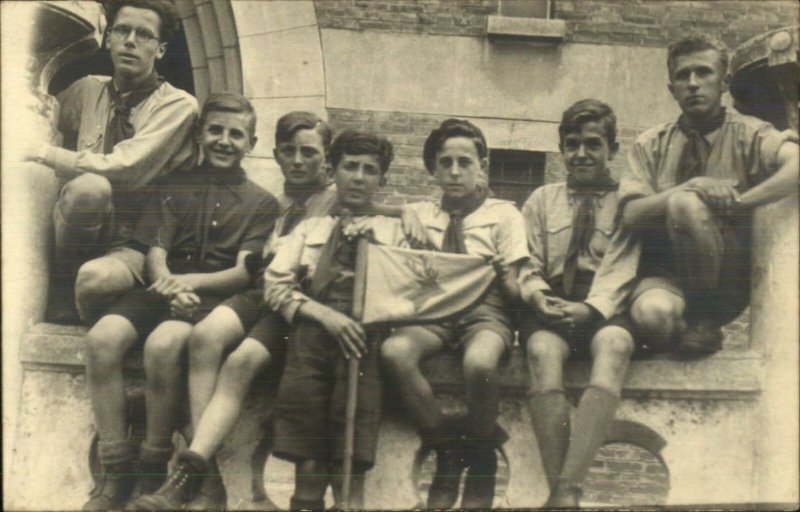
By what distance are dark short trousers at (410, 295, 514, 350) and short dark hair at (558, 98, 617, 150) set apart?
38.6 inches

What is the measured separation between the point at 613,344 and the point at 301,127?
6.23ft

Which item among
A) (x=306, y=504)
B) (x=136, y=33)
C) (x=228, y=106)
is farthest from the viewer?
(x=136, y=33)

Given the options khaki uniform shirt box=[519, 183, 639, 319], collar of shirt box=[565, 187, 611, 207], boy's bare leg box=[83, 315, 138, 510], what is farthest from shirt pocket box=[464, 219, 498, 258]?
boy's bare leg box=[83, 315, 138, 510]

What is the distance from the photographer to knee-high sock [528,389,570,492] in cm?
838

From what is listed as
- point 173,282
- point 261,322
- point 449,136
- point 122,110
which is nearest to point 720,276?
point 449,136

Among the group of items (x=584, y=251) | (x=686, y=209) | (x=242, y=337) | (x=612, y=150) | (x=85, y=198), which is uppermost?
(x=612, y=150)

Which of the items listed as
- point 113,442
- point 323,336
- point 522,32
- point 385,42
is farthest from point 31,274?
point 522,32

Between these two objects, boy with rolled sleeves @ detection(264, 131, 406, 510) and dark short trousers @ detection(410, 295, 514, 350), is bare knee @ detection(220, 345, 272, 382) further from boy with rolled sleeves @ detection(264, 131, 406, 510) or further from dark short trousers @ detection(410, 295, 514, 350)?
dark short trousers @ detection(410, 295, 514, 350)

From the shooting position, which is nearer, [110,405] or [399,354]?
[399,354]

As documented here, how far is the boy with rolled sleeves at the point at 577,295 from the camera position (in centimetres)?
840

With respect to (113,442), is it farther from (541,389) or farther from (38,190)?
(541,389)

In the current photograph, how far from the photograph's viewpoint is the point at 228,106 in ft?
29.1

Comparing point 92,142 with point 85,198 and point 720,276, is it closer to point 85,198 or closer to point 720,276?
point 85,198

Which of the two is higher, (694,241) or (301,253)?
(694,241)
